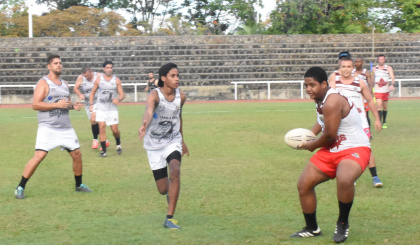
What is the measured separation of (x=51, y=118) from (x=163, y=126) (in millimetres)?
2531

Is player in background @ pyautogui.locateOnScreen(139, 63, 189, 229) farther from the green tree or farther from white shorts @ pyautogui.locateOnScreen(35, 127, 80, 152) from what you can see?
the green tree

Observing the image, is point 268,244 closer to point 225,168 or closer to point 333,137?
point 333,137

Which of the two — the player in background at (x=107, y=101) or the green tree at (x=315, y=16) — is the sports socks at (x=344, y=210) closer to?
the player in background at (x=107, y=101)

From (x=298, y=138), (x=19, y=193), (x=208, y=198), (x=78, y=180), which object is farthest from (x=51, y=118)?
(x=298, y=138)

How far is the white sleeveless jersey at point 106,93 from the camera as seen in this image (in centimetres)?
1488

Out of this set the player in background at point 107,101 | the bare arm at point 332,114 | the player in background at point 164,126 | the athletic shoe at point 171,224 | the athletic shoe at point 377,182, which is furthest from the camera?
the player in background at point 107,101

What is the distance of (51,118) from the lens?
977 cm

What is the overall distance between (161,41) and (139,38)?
140cm

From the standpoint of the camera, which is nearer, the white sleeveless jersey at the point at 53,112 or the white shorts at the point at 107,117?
the white sleeveless jersey at the point at 53,112

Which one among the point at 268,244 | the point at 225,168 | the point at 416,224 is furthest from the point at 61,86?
the point at 416,224

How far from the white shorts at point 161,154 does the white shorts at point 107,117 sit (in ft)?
22.9

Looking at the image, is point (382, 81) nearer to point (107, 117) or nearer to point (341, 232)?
point (107, 117)

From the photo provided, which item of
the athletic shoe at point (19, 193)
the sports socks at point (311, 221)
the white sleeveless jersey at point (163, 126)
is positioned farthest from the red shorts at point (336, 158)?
the athletic shoe at point (19, 193)

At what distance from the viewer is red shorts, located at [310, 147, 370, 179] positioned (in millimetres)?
6766
